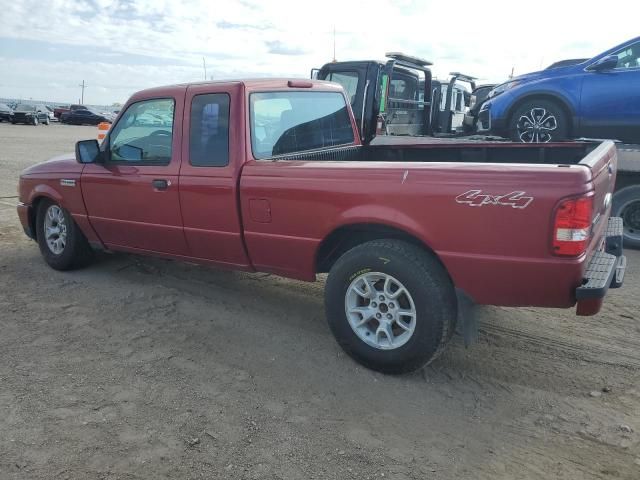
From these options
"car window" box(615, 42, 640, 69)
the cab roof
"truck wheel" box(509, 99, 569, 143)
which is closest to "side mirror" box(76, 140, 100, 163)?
the cab roof

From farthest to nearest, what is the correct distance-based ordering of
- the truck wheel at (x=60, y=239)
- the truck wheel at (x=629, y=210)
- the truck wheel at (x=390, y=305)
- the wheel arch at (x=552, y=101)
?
the wheel arch at (x=552, y=101), the truck wheel at (x=629, y=210), the truck wheel at (x=60, y=239), the truck wheel at (x=390, y=305)

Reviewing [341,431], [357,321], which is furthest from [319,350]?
[341,431]

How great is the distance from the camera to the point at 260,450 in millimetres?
2729

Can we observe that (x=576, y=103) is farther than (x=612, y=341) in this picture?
→ Yes

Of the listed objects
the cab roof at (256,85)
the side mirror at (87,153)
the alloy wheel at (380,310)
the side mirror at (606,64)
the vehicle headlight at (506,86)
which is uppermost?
the side mirror at (606,64)

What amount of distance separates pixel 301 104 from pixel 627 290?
3.38 m

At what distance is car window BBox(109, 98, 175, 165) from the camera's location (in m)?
4.37

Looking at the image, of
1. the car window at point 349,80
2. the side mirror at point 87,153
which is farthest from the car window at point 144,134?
the car window at point 349,80

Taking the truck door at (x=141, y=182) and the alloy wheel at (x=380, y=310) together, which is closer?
the alloy wheel at (x=380, y=310)

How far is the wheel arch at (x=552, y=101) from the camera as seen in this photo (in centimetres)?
746

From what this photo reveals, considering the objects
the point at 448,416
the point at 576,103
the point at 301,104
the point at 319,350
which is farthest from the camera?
the point at 576,103

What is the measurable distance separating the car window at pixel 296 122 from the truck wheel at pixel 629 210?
135 inches

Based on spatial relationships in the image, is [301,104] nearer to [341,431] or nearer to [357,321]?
[357,321]

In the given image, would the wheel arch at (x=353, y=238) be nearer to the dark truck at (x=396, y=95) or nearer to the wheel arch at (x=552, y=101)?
the dark truck at (x=396, y=95)
